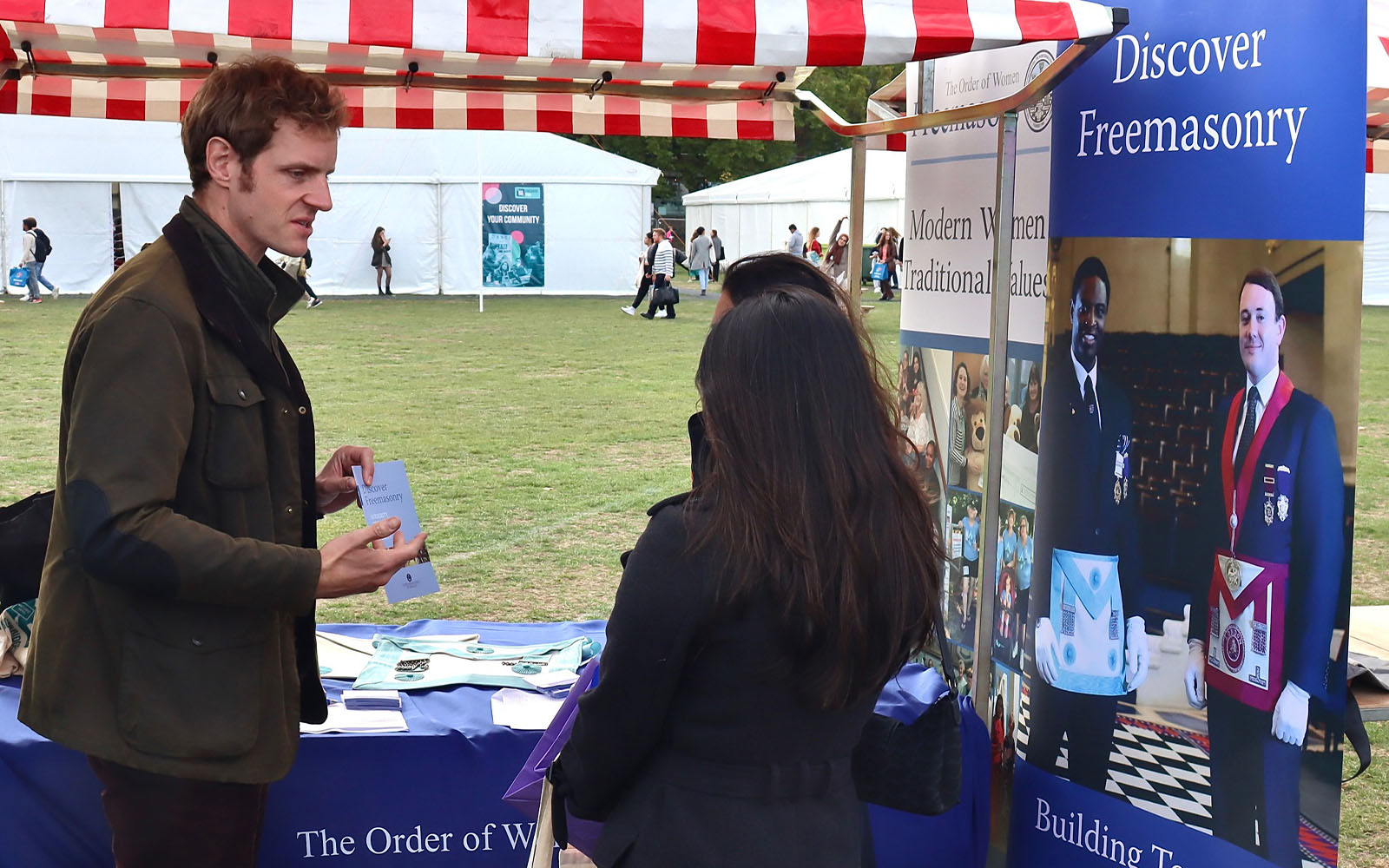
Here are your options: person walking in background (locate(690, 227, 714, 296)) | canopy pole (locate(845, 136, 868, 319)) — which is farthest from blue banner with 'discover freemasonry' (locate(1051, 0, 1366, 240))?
person walking in background (locate(690, 227, 714, 296))

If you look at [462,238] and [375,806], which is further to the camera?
[462,238]

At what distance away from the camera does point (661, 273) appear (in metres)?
21.9

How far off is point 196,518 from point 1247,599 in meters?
2.02

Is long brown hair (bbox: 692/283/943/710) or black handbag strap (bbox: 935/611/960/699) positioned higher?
long brown hair (bbox: 692/283/943/710)

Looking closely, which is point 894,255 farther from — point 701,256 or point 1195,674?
point 1195,674

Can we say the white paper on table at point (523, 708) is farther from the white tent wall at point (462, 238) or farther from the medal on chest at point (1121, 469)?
the white tent wall at point (462, 238)

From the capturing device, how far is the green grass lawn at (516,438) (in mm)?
6465

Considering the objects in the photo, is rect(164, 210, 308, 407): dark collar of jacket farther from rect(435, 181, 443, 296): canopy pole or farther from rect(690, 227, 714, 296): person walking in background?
rect(690, 227, 714, 296): person walking in background

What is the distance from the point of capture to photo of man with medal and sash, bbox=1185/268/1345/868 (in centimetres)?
252

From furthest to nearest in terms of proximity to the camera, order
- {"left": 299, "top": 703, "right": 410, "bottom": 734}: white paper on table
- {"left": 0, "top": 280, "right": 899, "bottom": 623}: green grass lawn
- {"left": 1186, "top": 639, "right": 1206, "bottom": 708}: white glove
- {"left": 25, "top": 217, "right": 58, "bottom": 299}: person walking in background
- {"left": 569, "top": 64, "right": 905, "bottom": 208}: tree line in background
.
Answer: {"left": 569, "top": 64, "right": 905, "bottom": 208}: tree line in background < {"left": 25, "top": 217, "right": 58, "bottom": 299}: person walking in background < {"left": 0, "top": 280, "right": 899, "bottom": 623}: green grass lawn < {"left": 299, "top": 703, "right": 410, "bottom": 734}: white paper on table < {"left": 1186, "top": 639, "right": 1206, "bottom": 708}: white glove

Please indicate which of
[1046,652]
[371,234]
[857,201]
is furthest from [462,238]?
[1046,652]

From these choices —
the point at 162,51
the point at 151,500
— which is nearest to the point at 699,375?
the point at 151,500

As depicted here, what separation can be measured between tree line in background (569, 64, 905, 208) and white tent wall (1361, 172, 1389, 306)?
56.9 ft

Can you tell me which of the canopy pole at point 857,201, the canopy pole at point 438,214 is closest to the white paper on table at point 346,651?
the canopy pole at point 857,201
